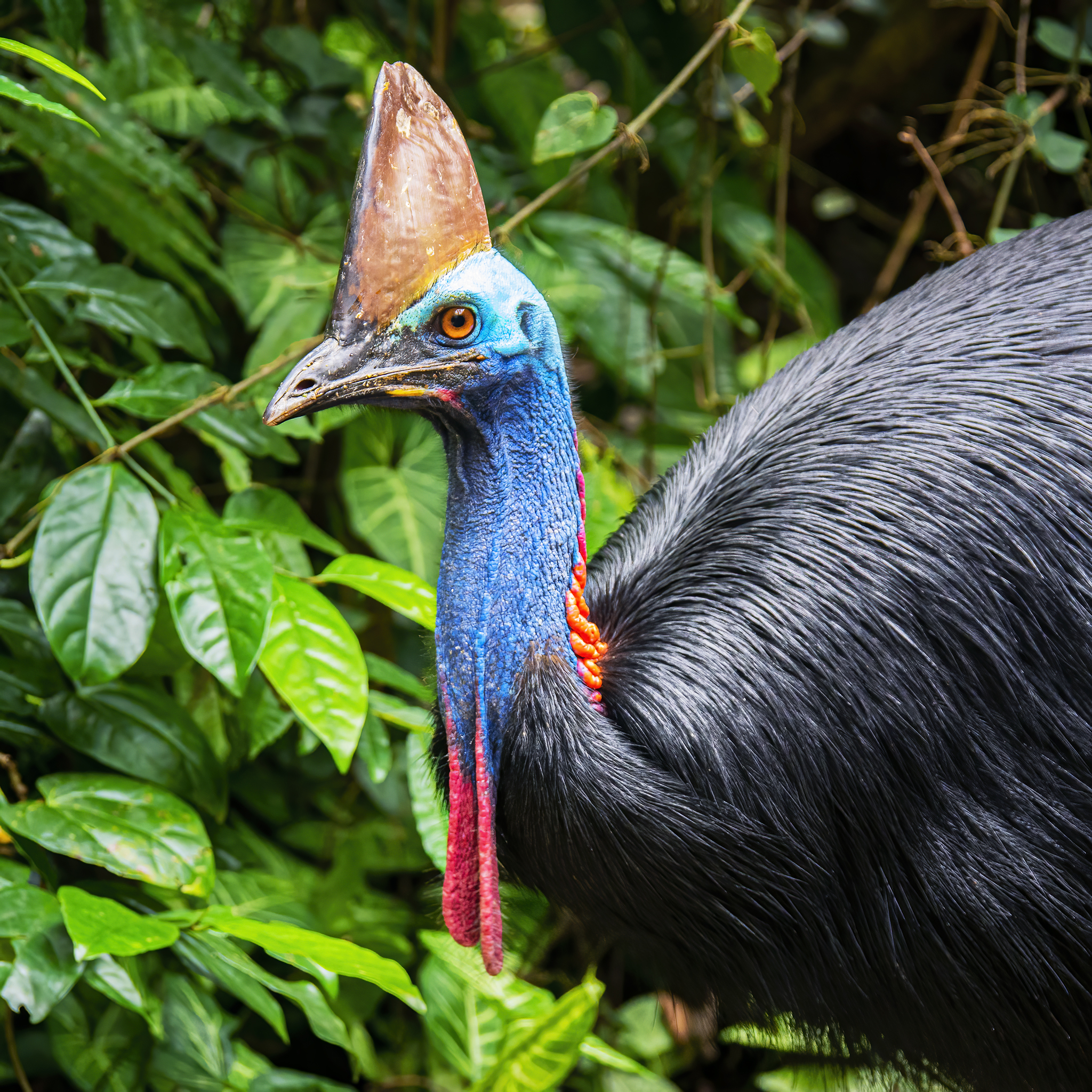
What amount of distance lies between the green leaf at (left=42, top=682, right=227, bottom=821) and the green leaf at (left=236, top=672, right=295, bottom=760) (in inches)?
2.4

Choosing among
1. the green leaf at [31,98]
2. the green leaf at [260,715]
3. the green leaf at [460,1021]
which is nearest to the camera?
the green leaf at [31,98]

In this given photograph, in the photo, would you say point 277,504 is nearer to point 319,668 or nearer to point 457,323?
point 319,668

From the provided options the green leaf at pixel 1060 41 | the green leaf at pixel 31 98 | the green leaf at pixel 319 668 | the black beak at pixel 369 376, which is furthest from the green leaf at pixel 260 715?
the green leaf at pixel 1060 41

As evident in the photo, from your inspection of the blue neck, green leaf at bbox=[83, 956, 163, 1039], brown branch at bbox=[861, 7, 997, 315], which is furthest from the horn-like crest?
brown branch at bbox=[861, 7, 997, 315]

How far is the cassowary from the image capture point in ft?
3.84

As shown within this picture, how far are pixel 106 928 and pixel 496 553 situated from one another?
54 centimetres

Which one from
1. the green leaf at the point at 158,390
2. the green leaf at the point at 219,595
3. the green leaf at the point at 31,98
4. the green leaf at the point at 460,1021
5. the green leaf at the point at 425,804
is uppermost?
the green leaf at the point at 31,98

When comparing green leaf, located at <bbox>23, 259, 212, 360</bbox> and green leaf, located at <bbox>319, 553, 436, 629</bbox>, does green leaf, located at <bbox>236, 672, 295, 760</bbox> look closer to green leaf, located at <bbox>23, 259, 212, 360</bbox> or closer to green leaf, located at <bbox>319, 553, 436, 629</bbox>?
green leaf, located at <bbox>319, 553, 436, 629</bbox>

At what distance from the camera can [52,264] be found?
62.9 inches

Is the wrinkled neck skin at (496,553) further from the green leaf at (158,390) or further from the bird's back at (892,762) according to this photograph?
the green leaf at (158,390)

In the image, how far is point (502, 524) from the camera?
4.02 feet

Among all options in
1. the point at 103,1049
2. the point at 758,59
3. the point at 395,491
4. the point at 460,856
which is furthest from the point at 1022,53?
the point at 103,1049

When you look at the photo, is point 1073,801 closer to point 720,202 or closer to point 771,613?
point 771,613

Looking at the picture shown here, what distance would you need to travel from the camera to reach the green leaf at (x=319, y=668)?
4.34 ft
